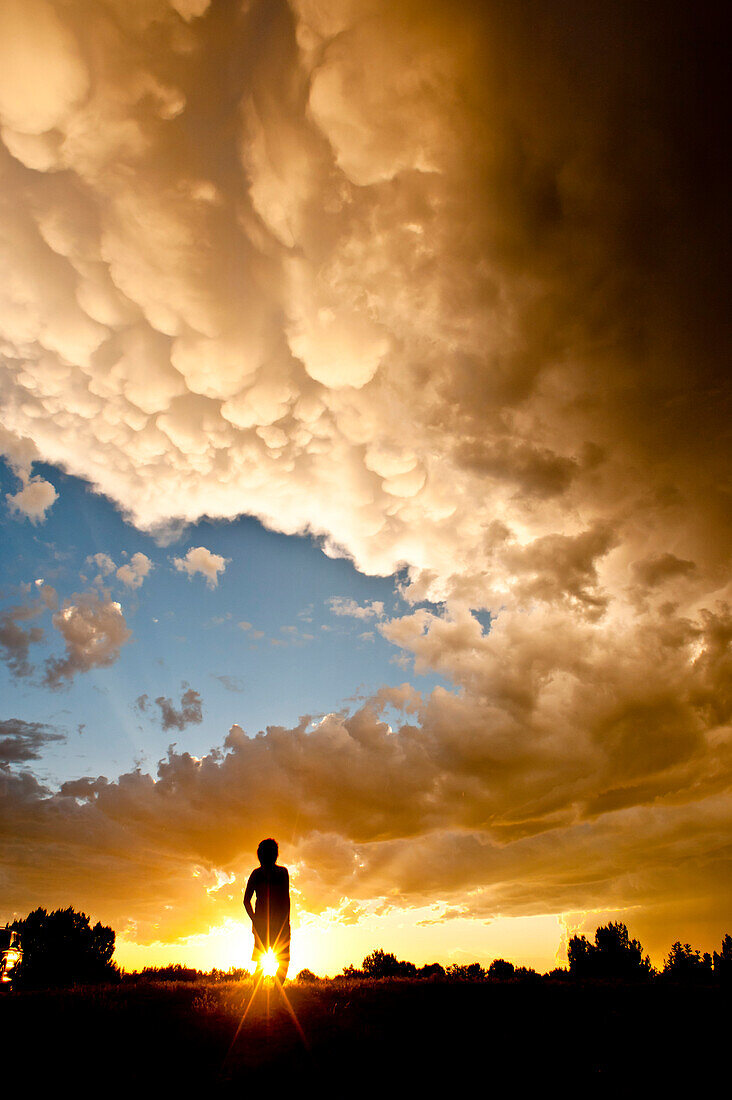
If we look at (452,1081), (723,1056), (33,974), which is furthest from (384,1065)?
(33,974)

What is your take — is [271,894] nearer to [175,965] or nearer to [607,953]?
[175,965]

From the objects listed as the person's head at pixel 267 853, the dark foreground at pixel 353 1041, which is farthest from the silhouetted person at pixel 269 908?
the dark foreground at pixel 353 1041

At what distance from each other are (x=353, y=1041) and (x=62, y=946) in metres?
54.3

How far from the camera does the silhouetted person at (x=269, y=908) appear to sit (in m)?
9.73

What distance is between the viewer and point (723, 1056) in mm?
8875

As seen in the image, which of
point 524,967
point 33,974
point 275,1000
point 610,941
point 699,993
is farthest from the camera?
point 610,941

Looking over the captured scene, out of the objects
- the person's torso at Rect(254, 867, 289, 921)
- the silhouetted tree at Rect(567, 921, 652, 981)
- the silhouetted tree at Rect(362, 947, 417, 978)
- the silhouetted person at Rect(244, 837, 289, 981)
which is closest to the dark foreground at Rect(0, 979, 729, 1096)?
the silhouetted person at Rect(244, 837, 289, 981)

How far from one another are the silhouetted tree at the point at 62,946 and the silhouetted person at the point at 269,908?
4603cm

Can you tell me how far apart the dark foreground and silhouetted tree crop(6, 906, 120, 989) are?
44.1 metres

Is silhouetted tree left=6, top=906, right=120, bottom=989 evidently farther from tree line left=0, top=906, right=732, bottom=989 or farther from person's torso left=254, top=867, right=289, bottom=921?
person's torso left=254, top=867, right=289, bottom=921

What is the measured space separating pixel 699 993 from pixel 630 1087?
8.75m

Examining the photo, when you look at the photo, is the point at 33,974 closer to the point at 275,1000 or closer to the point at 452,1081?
the point at 275,1000

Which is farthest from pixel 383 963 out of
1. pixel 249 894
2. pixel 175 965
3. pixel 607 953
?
pixel 607 953

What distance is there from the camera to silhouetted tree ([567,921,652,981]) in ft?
180
